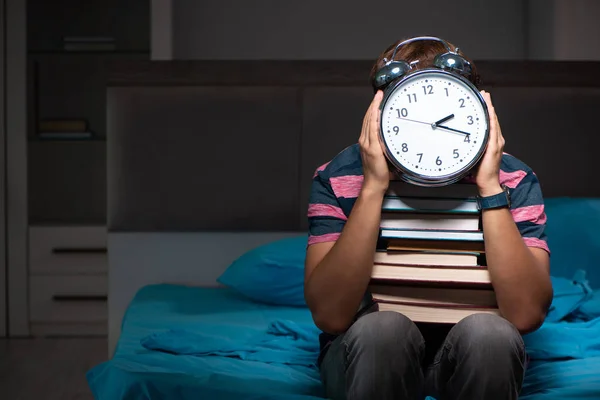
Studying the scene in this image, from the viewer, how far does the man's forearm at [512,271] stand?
1150mm

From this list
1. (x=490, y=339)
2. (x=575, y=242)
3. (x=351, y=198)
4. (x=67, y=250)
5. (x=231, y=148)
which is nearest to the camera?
(x=490, y=339)

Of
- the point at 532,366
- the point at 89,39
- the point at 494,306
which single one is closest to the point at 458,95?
the point at 494,306

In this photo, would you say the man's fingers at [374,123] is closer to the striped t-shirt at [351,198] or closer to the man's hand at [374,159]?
the man's hand at [374,159]

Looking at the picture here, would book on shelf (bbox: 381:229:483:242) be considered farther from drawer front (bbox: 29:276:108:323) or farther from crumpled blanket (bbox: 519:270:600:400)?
drawer front (bbox: 29:276:108:323)

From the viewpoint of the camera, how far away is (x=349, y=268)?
3.83 feet

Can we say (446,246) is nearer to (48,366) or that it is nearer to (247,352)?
(247,352)

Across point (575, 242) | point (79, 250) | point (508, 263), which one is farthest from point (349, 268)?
point (79, 250)

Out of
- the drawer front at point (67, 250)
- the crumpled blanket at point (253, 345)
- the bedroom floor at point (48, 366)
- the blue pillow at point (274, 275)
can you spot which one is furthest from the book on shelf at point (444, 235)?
the drawer front at point (67, 250)

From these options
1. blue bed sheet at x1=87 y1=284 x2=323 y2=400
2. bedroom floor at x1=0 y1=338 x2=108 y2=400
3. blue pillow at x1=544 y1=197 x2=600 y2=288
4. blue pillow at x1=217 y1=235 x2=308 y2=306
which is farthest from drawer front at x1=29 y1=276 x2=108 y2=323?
blue pillow at x1=544 y1=197 x2=600 y2=288

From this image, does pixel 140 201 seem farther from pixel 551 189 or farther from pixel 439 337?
pixel 439 337

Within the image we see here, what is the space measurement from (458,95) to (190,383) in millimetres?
664

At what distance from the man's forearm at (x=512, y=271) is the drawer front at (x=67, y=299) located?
8.48 ft

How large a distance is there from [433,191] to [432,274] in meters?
0.13

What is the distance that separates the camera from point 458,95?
1174 mm
